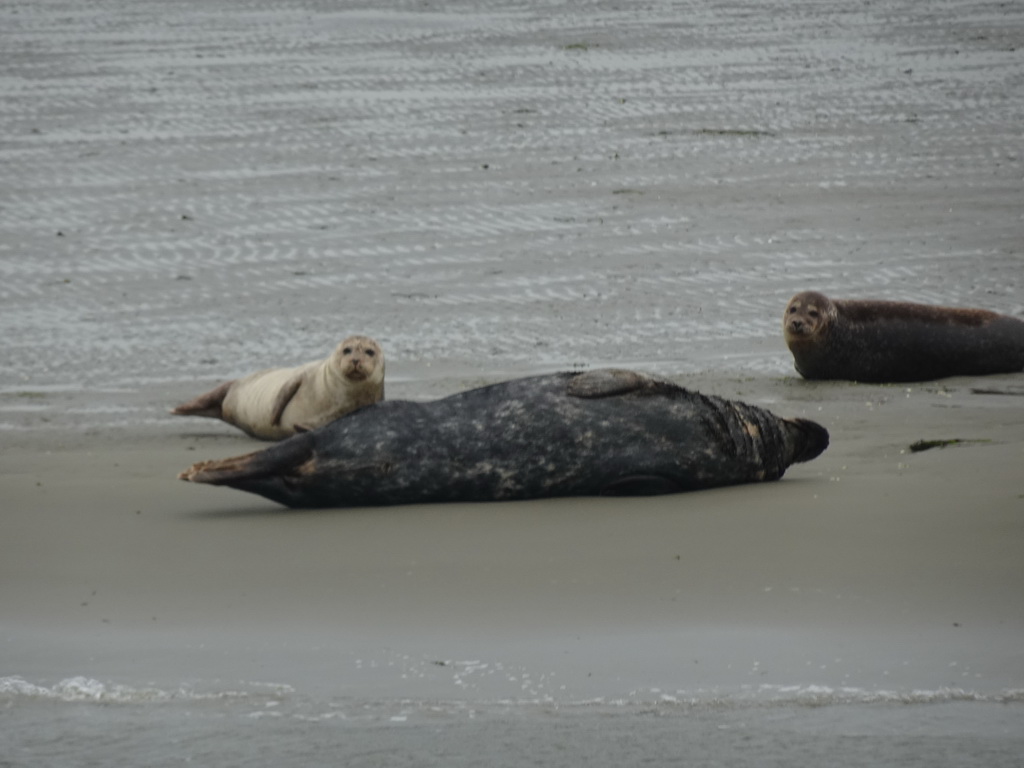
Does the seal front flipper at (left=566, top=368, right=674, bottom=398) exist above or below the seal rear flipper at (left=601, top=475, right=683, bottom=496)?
above

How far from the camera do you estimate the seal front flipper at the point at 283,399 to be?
7379 mm

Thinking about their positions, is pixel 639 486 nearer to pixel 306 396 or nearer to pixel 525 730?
pixel 525 730

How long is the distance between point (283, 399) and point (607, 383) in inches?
91.5

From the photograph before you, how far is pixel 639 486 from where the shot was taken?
17.3 feet

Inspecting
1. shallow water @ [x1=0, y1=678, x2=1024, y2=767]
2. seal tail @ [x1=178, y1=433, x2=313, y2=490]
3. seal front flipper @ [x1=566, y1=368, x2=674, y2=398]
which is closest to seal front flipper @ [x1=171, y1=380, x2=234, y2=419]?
seal tail @ [x1=178, y1=433, x2=313, y2=490]

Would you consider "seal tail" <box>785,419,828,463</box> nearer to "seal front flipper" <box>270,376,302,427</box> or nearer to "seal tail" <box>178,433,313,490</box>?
"seal tail" <box>178,433,313,490</box>

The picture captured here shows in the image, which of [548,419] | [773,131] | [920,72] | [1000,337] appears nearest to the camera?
[548,419]

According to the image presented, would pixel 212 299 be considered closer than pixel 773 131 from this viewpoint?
Yes

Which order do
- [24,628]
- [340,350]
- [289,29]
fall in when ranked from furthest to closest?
[289,29], [340,350], [24,628]

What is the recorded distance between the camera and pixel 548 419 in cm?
536

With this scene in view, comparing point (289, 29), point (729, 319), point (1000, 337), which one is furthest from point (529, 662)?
point (289, 29)

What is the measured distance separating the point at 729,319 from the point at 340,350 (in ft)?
10.5

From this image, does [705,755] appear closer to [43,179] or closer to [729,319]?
[729,319]

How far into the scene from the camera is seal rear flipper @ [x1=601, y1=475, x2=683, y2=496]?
5258 millimetres
